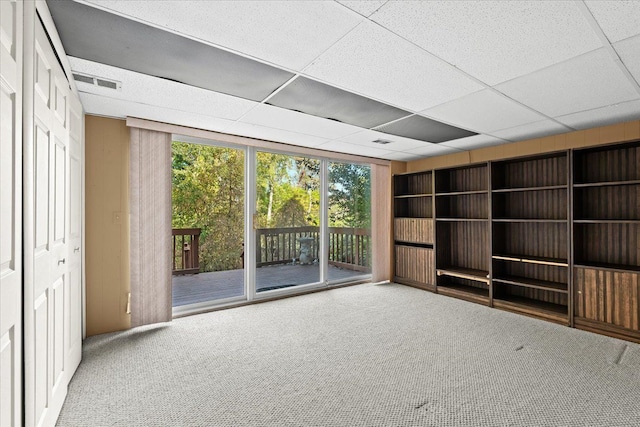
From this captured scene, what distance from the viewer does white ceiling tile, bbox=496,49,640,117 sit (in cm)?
200

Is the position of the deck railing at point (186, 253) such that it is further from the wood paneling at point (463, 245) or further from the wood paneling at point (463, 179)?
the wood paneling at point (463, 179)

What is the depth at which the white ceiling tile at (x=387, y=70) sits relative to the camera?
5.81ft

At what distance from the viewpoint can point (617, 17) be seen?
153 cm

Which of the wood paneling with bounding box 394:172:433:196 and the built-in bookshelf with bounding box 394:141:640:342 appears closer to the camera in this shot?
the built-in bookshelf with bounding box 394:141:640:342

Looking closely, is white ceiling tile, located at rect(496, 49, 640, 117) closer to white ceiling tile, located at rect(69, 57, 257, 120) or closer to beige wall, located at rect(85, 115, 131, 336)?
white ceiling tile, located at rect(69, 57, 257, 120)

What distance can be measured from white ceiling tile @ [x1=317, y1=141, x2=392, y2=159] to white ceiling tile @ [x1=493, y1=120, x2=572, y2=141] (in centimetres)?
156

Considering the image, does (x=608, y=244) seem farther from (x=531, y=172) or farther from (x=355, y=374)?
(x=355, y=374)

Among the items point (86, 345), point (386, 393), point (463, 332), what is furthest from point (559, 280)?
point (86, 345)

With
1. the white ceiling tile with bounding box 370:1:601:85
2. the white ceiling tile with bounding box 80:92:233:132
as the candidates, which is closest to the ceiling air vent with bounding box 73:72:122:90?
the white ceiling tile with bounding box 80:92:233:132

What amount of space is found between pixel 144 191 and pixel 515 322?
4314mm

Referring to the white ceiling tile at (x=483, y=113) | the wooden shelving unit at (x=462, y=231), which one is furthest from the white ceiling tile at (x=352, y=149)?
the white ceiling tile at (x=483, y=113)

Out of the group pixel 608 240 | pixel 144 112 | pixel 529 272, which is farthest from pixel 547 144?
pixel 144 112

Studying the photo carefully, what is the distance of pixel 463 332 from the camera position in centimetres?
313

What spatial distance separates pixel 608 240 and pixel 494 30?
3.14m
